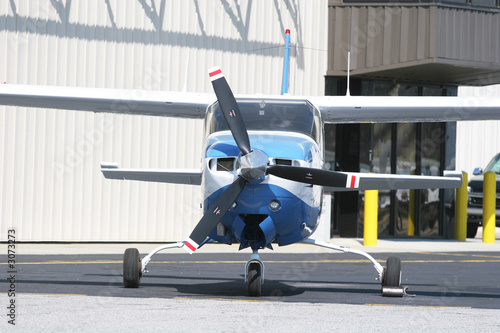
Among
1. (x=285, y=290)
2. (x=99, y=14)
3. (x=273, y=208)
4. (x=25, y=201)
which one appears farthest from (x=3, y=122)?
(x=273, y=208)

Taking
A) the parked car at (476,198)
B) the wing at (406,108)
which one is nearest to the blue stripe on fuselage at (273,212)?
the wing at (406,108)

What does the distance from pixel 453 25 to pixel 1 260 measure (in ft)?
37.2

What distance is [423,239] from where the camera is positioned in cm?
2097

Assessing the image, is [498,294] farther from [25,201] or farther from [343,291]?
[25,201]

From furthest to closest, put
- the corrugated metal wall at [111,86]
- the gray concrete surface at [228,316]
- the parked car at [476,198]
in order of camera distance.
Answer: the parked car at [476,198]
the corrugated metal wall at [111,86]
the gray concrete surface at [228,316]

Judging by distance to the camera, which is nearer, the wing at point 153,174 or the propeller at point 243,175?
the propeller at point 243,175

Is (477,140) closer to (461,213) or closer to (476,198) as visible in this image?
(476,198)

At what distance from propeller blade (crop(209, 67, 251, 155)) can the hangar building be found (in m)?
7.82

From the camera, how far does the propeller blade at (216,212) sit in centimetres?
745

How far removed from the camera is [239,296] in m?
8.39

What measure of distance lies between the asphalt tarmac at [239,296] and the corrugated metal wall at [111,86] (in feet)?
10.9

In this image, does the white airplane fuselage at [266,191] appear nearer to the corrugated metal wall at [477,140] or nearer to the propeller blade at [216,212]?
the propeller blade at [216,212]

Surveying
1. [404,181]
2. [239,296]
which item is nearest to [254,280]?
[239,296]

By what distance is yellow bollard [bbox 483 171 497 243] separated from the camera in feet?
63.9
